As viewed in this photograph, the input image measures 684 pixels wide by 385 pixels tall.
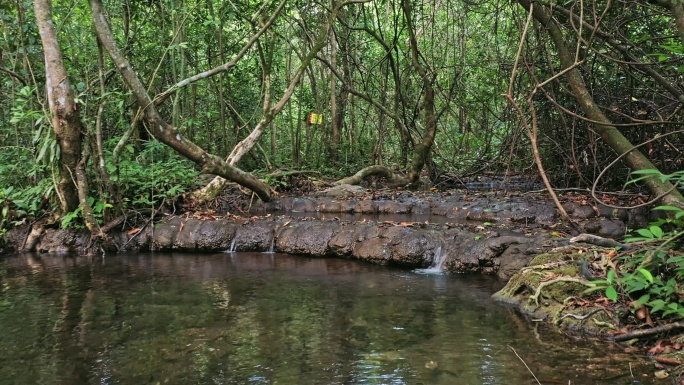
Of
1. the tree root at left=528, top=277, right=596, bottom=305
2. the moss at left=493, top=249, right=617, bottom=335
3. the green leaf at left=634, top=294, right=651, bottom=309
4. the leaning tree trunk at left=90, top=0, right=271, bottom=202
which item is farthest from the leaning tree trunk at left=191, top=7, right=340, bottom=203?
the green leaf at left=634, top=294, right=651, bottom=309

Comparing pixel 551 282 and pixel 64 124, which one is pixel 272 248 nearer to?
pixel 64 124

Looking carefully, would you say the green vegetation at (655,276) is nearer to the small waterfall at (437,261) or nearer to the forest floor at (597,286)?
the forest floor at (597,286)

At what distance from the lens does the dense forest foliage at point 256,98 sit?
6.23 metres

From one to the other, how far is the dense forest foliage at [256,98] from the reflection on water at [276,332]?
4.79ft

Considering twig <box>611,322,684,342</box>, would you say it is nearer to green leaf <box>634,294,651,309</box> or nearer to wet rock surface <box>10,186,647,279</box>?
green leaf <box>634,294,651,309</box>

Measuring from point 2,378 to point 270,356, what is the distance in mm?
1763

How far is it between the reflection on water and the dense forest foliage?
146cm

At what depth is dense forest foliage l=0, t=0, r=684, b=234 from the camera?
6.23m

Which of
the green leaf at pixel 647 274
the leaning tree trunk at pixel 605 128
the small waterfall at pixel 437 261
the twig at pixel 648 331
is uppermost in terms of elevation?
the leaning tree trunk at pixel 605 128

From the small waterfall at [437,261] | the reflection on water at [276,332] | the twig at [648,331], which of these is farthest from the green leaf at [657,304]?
the small waterfall at [437,261]

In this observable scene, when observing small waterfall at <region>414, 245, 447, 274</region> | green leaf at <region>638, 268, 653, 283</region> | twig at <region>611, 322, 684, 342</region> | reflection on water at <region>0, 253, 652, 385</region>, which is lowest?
reflection on water at <region>0, 253, 652, 385</region>

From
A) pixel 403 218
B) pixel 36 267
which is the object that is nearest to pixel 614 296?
pixel 403 218

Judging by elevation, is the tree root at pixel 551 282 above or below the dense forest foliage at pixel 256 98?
below

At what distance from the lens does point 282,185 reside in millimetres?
11180
